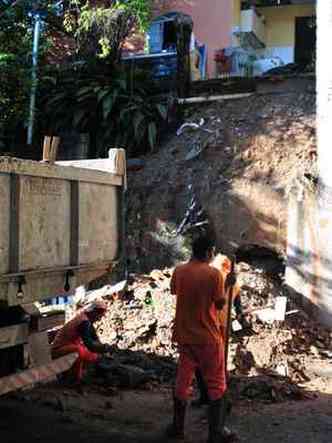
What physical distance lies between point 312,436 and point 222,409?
0.95 m

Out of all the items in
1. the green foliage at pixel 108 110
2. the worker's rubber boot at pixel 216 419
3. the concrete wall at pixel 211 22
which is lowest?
the worker's rubber boot at pixel 216 419

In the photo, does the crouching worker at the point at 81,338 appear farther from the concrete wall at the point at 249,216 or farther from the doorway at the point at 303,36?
the doorway at the point at 303,36

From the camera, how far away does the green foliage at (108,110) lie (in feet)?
41.1

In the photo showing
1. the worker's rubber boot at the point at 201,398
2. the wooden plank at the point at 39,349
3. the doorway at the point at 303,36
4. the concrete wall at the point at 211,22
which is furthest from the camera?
the doorway at the point at 303,36

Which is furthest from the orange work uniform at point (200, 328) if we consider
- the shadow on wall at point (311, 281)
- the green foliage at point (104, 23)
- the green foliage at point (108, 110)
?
the green foliage at point (104, 23)

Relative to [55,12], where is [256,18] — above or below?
above

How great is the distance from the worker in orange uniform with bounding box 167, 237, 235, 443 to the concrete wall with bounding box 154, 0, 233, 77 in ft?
48.3

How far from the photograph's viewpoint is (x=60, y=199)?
5.18m

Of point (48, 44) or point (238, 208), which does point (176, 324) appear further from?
point (48, 44)

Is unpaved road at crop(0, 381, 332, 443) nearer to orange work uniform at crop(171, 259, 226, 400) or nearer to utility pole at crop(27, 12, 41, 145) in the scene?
orange work uniform at crop(171, 259, 226, 400)

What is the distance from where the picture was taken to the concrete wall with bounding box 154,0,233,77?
2047 centimetres

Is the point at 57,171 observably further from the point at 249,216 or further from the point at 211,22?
the point at 211,22

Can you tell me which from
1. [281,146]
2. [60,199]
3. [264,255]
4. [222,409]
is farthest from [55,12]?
[222,409]

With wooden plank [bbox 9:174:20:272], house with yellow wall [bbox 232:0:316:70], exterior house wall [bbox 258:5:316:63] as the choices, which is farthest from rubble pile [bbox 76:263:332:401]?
exterior house wall [bbox 258:5:316:63]
